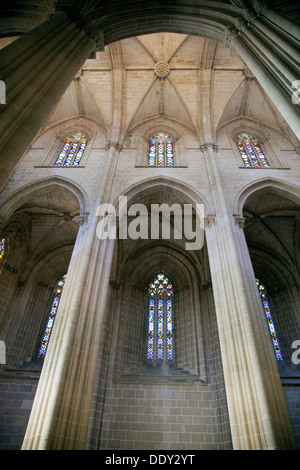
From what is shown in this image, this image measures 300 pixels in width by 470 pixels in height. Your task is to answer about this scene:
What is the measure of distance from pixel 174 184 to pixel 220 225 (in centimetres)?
262

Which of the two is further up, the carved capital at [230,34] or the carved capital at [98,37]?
the carved capital at [230,34]

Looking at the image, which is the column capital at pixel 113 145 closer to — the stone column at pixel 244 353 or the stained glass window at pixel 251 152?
the stained glass window at pixel 251 152

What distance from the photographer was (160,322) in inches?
441

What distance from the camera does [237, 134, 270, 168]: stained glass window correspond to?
36.9ft

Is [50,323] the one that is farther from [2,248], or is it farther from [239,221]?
[239,221]

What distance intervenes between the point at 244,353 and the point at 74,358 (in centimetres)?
355

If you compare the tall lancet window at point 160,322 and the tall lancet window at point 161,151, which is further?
the tall lancet window at point 161,151

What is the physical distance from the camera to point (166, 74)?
507 inches

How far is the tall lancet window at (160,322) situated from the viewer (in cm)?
1030

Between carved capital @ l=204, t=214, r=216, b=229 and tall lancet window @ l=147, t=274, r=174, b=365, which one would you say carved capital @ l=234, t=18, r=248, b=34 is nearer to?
carved capital @ l=204, t=214, r=216, b=229

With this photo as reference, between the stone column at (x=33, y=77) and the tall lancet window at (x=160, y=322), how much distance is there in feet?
27.7

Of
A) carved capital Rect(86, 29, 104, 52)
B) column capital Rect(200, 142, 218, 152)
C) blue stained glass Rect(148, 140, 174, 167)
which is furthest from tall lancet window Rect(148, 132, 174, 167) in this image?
carved capital Rect(86, 29, 104, 52)

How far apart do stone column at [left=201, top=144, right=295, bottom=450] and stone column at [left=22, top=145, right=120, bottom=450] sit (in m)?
2.88

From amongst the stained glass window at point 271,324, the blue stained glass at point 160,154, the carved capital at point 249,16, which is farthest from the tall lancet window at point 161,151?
the stained glass window at point 271,324
